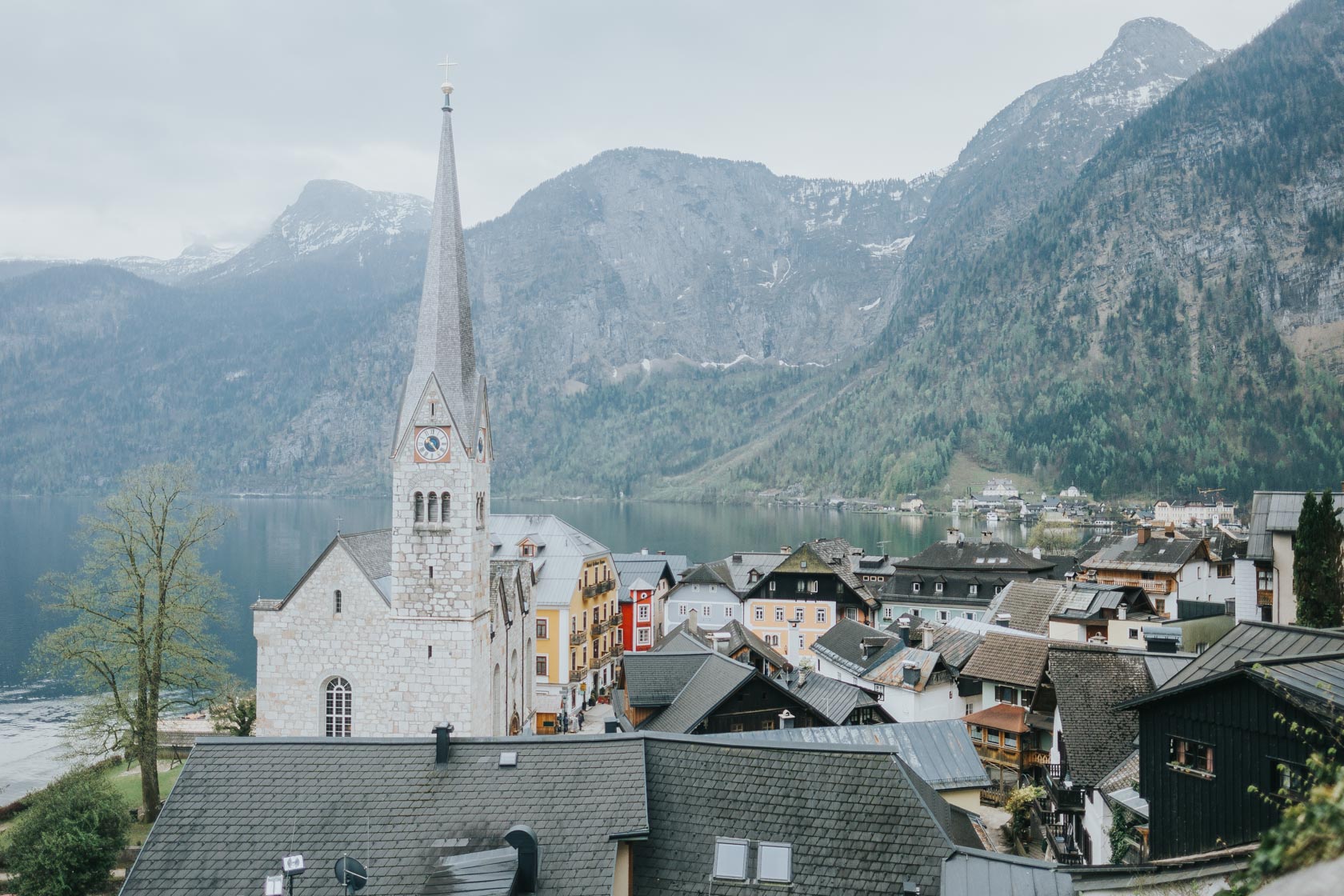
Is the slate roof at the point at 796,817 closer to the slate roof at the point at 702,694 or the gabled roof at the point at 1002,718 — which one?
the slate roof at the point at 702,694

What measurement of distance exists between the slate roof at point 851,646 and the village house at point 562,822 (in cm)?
3018

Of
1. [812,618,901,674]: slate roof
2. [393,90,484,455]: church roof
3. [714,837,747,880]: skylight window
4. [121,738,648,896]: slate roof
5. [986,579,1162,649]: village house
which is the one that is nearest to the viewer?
[121,738,648,896]: slate roof

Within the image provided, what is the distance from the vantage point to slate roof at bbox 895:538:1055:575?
7769 centimetres

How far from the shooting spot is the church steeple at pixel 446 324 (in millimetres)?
31922

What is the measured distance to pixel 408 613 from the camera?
31.1m

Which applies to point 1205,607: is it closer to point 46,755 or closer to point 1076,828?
point 1076,828

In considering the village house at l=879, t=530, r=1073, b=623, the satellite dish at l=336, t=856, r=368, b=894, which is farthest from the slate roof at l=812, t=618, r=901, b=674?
the satellite dish at l=336, t=856, r=368, b=894

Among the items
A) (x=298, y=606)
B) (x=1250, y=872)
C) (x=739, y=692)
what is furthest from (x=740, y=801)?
(x=298, y=606)

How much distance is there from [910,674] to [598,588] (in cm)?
1920

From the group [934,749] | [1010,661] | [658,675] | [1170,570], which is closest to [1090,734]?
[934,749]

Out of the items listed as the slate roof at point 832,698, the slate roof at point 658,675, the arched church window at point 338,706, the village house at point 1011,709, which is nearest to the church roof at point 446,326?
the arched church window at point 338,706

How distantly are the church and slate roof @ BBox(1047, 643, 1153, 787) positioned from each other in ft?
60.3

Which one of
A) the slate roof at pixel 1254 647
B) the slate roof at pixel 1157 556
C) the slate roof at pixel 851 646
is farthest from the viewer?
the slate roof at pixel 1157 556

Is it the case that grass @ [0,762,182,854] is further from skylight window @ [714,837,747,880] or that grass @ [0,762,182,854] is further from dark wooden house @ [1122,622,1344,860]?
dark wooden house @ [1122,622,1344,860]
